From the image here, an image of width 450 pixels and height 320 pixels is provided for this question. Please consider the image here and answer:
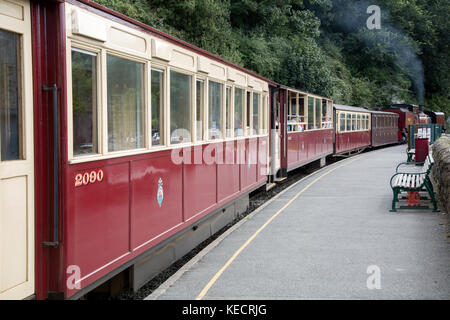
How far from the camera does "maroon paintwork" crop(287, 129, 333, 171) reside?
15.9 metres

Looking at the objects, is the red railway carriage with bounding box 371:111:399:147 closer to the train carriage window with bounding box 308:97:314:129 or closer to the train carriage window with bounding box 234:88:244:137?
the train carriage window with bounding box 308:97:314:129

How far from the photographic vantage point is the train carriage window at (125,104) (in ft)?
15.9

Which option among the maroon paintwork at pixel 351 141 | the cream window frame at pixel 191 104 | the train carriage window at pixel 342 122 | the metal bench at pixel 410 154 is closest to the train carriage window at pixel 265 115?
the cream window frame at pixel 191 104

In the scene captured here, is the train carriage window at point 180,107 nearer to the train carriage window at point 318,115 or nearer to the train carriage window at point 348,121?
the train carriage window at point 318,115

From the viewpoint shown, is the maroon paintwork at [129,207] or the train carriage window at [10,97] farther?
the maroon paintwork at [129,207]

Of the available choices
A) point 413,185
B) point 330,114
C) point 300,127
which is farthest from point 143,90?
point 330,114

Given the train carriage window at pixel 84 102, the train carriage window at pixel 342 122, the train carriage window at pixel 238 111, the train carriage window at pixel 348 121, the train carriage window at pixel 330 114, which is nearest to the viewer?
the train carriage window at pixel 84 102

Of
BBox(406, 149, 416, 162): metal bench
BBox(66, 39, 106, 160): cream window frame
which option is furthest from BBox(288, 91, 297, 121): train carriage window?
BBox(66, 39, 106, 160): cream window frame

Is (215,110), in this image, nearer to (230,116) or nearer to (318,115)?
(230,116)

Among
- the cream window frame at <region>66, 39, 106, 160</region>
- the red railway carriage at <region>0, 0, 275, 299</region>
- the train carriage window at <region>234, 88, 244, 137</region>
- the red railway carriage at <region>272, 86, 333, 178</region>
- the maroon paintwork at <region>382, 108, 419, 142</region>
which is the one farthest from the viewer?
the maroon paintwork at <region>382, 108, 419, 142</region>

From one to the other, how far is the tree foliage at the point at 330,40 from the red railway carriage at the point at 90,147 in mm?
14704

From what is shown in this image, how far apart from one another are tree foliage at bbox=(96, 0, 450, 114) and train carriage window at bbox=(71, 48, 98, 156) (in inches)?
641

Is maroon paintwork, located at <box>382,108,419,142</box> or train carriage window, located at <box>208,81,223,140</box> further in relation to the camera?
maroon paintwork, located at <box>382,108,419,142</box>

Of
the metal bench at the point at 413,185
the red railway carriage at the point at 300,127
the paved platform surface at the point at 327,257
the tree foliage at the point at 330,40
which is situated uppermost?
the tree foliage at the point at 330,40
